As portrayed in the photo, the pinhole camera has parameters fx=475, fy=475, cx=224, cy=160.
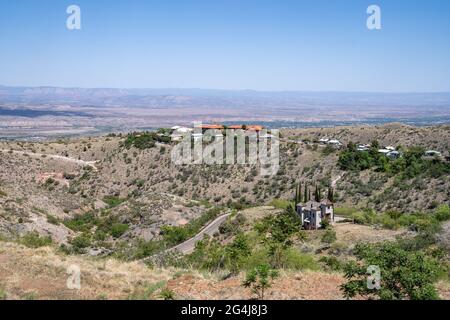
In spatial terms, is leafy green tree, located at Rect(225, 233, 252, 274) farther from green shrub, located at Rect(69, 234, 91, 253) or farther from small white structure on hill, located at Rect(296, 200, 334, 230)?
small white structure on hill, located at Rect(296, 200, 334, 230)

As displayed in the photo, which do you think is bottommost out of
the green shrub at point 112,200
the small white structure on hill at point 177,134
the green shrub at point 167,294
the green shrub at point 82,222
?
the green shrub at point 112,200

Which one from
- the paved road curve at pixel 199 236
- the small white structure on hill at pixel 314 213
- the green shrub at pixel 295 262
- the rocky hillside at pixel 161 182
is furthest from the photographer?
the rocky hillside at pixel 161 182

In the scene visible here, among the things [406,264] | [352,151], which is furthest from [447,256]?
[352,151]

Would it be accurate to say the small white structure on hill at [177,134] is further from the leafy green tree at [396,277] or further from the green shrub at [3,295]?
the green shrub at [3,295]

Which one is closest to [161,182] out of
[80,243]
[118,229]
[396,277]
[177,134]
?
[177,134]

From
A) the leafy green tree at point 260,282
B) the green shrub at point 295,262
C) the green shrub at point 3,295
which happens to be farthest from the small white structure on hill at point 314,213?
the green shrub at point 3,295

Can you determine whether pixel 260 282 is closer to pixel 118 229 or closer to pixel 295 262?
pixel 295 262

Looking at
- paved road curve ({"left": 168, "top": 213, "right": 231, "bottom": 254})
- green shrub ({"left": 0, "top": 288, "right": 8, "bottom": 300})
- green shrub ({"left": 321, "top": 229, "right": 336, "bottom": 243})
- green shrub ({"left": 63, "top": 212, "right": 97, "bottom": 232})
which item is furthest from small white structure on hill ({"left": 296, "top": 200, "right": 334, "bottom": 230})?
green shrub ({"left": 0, "top": 288, "right": 8, "bottom": 300})

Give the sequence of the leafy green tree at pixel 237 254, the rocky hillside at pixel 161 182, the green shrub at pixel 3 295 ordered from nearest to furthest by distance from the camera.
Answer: the green shrub at pixel 3 295
the leafy green tree at pixel 237 254
the rocky hillside at pixel 161 182
